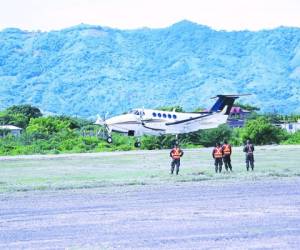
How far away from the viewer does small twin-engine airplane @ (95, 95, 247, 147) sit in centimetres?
6675

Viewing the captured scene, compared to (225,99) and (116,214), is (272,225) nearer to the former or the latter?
(116,214)

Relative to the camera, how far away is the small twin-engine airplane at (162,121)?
6675 cm

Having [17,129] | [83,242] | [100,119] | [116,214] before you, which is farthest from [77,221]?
[17,129]

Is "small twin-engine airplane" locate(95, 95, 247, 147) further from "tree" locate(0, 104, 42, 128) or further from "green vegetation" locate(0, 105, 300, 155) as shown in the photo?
"tree" locate(0, 104, 42, 128)

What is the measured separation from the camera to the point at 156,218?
18.6m

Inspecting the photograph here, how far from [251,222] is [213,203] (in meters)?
4.54

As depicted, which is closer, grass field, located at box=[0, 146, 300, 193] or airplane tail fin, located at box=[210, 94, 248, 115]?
grass field, located at box=[0, 146, 300, 193]

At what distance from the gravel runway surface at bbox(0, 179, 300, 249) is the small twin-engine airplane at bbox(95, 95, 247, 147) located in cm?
3843

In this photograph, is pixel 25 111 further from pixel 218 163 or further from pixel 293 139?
pixel 218 163

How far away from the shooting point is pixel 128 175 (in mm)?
35750

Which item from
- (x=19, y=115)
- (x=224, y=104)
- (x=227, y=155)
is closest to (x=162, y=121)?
(x=224, y=104)

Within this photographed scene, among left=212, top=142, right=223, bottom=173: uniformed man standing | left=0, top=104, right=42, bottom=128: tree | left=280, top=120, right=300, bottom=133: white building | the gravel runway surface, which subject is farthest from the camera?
left=0, top=104, right=42, bottom=128: tree

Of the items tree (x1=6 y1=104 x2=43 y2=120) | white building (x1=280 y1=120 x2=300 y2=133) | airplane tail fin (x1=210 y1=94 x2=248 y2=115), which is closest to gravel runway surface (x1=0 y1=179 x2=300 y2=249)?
airplane tail fin (x1=210 y1=94 x2=248 y2=115)

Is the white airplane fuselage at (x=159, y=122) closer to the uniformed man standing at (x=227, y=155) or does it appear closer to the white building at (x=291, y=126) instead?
the uniformed man standing at (x=227, y=155)
